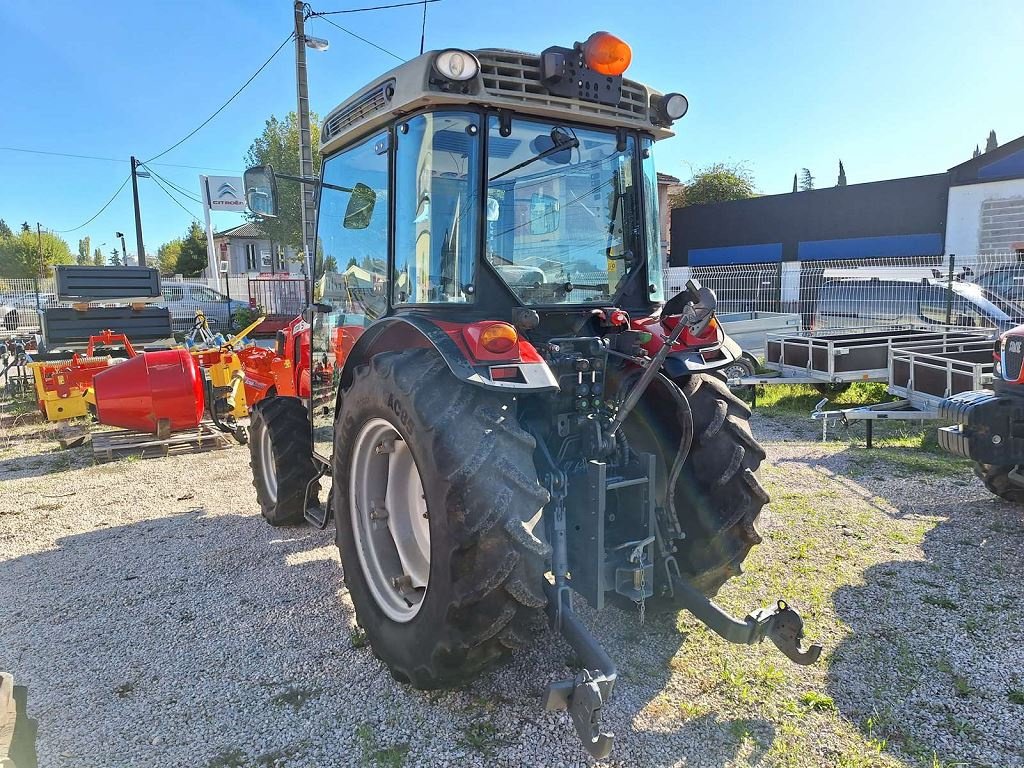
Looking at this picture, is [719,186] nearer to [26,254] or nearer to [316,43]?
[316,43]

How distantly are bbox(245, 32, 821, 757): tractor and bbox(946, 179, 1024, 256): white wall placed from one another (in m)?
22.1

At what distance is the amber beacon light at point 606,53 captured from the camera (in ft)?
8.98

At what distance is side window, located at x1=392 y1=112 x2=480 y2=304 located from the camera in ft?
9.07

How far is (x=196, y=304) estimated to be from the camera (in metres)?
24.3

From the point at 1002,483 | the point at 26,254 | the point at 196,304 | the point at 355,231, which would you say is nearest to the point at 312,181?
the point at 355,231

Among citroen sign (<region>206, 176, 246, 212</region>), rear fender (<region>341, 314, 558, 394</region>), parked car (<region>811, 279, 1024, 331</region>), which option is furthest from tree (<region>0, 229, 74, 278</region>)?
rear fender (<region>341, 314, 558, 394</region>)

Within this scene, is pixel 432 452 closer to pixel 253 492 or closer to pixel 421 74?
pixel 421 74

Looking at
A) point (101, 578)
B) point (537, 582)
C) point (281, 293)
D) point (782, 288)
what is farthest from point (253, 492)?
point (281, 293)

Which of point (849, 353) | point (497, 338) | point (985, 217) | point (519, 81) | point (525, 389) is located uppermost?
point (985, 217)

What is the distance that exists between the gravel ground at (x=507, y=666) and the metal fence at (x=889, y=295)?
709cm

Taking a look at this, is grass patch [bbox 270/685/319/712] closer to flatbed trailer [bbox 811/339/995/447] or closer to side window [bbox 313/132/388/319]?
side window [bbox 313/132/388/319]

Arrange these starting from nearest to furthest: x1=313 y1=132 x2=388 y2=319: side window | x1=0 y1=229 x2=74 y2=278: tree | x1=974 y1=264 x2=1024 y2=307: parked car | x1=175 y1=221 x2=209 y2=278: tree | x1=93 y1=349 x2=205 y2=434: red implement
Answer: x1=313 y1=132 x2=388 y2=319: side window, x1=93 y1=349 x2=205 y2=434: red implement, x1=974 y1=264 x2=1024 y2=307: parked car, x1=175 y1=221 x2=209 y2=278: tree, x1=0 y1=229 x2=74 y2=278: tree

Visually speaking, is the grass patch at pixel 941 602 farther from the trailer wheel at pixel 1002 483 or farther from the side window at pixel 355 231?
the side window at pixel 355 231

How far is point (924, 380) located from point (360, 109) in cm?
637
